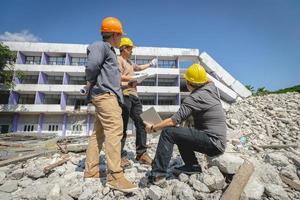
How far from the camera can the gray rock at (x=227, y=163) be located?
243 centimetres

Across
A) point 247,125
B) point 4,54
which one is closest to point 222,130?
point 247,125

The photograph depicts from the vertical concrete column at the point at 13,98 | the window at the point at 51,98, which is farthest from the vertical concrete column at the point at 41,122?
the vertical concrete column at the point at 13,98

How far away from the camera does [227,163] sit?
2453mm

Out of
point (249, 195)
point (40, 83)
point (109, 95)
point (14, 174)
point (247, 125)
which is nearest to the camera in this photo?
point (249, 195)

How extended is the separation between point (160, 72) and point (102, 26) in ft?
83.9

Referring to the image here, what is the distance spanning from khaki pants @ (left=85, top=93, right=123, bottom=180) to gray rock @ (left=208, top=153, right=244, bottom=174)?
115 centimetres

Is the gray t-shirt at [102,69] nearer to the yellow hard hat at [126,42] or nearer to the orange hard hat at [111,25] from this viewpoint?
the orange hard hat at [111,25]

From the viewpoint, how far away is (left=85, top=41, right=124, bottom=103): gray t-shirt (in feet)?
8.08

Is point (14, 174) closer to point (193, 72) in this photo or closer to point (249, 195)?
point (193, 72)

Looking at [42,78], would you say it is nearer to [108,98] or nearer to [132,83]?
[132,83]

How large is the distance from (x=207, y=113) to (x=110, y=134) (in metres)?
1.16

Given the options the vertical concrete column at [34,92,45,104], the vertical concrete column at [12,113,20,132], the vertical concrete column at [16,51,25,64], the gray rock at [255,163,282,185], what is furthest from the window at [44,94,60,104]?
the gray rock at [255,163,282,185]

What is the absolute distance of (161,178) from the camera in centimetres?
240

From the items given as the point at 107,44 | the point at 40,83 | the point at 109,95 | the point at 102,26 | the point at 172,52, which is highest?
the point at 172,52
